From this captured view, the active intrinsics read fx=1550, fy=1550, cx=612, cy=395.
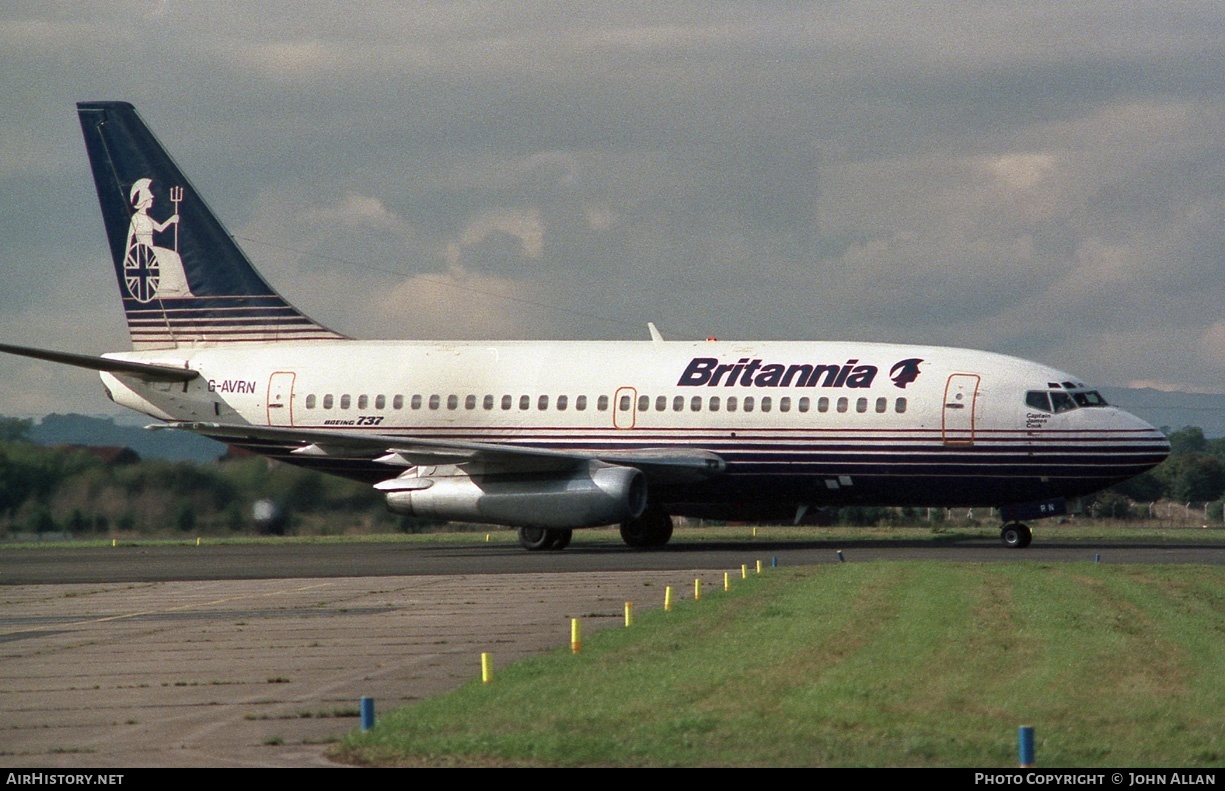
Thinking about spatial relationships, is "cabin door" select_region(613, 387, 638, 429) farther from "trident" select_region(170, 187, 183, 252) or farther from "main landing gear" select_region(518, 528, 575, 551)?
"trident" select_region(170, 187, 183, 252)

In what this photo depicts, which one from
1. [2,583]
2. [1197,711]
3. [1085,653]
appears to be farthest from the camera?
[2,583]

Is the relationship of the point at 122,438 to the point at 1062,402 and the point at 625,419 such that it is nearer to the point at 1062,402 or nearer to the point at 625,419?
the point at 625,419

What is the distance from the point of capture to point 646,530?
120ft

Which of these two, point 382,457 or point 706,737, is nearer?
point 706,737

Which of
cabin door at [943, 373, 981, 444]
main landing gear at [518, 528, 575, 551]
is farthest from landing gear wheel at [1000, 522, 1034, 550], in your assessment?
main landing gear at [518, 528, 575, 551]

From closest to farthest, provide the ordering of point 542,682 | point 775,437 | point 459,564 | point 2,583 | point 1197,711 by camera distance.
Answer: point 1197,711, point 542,682, point 2,583, point 459,564, point 775,437

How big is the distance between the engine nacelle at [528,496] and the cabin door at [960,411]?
668 cm

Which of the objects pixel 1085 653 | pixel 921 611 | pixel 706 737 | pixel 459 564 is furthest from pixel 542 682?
pixel 459 564

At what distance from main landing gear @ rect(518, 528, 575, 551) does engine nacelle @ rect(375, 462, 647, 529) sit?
754 mm

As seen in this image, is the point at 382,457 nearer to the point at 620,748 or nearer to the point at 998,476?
the point at 998,476

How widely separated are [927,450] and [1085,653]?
17770 millimetres

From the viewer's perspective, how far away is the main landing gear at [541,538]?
35.3m

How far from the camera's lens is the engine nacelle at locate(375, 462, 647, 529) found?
109ft

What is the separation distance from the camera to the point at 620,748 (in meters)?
10.8
